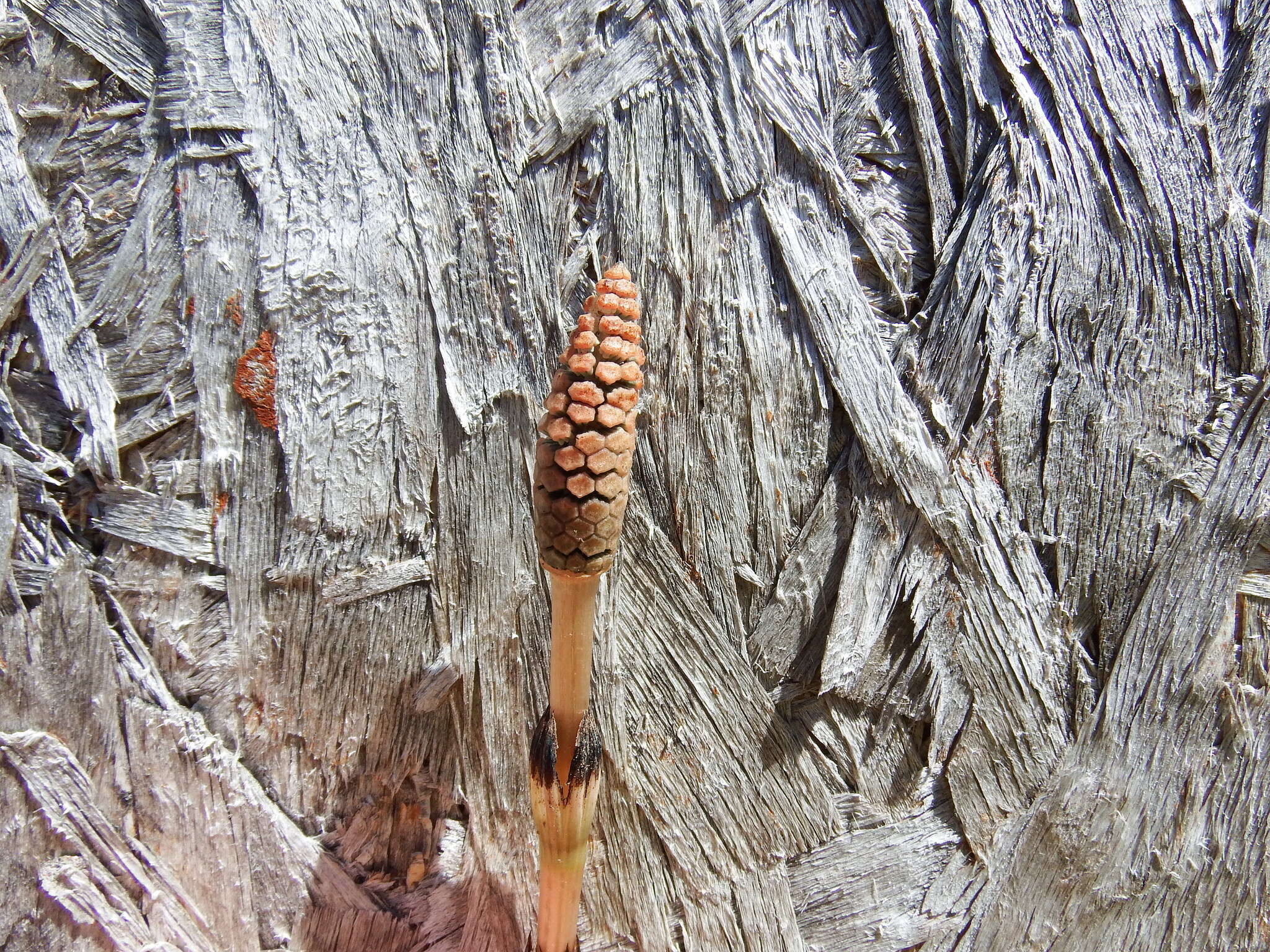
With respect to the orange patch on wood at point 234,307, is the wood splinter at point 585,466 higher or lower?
lower

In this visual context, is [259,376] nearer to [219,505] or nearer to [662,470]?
[219,505]

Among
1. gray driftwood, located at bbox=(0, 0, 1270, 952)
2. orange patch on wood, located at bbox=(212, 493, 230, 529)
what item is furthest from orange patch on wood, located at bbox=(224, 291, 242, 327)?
orange patch on wood, located at bbox=(212, 493, 230, 529)

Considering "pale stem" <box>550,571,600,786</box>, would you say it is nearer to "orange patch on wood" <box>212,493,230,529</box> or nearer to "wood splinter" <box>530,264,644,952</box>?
"wood splinter" <box>530,264,644,952</box>

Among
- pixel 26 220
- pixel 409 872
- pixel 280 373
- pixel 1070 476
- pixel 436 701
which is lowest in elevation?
pixel 409 872

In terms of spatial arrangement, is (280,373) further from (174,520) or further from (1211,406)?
(1211,406)

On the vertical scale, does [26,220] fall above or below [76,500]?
above

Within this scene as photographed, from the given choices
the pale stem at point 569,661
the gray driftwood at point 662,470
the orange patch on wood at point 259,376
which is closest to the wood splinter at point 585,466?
the pale stem at point 569,661

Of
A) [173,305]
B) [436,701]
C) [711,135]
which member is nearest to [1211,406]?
[711,135]

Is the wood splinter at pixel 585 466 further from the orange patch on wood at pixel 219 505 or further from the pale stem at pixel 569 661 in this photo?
the orange patch on wood at pixel 219 505
